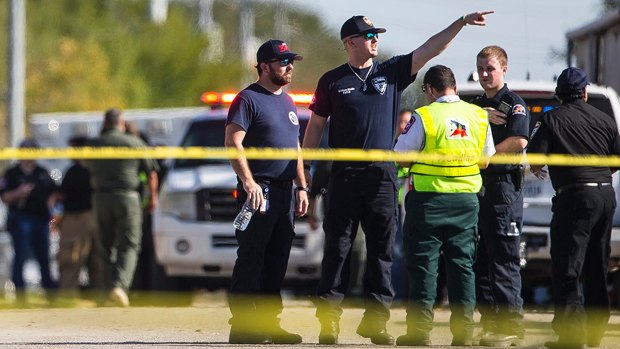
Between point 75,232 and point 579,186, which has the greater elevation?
point 579,186

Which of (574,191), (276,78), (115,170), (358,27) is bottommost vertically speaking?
(115,170)

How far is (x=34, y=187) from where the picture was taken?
15766 mm

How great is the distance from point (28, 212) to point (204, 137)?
233 centimetres

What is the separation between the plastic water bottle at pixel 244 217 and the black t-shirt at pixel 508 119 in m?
1.63

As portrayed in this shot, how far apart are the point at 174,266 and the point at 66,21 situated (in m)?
36.3

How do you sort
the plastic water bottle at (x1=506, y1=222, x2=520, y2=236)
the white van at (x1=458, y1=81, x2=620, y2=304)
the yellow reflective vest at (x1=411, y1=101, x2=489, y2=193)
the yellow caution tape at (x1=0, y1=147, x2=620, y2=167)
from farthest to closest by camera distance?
1. the white van at (x1=458, y1=81, x2=620, y2=304)
2. the plastic water bottle at (x1=506, y1=222, x2=520, y2=236)
3. the yellow reflective vest at (x1=411, y1=101, x2=489, y2=193)
4. the yellow caution tape at (x1=0, y1=147, x2=620, y2=167)

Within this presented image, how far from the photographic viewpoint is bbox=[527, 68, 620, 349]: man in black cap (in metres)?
9.27

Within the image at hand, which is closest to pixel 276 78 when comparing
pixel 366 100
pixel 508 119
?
pixel 366 100

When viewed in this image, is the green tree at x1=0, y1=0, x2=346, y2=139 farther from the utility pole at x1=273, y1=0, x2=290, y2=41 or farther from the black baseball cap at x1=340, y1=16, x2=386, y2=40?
the black baseball cap at x1=340, y1=16, x2=386, y2=40

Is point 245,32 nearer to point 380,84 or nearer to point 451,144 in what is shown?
point 380,84

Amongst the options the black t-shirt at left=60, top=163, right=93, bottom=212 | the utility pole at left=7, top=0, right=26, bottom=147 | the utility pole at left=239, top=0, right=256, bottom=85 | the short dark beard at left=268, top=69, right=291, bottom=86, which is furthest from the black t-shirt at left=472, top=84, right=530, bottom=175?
the utility pole at left=239, top=0, right=256, bottom=85

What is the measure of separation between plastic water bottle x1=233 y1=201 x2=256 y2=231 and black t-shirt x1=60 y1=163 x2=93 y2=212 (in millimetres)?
6742

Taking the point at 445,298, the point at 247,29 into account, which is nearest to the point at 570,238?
the point at 445,298

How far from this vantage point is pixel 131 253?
46.2 ft
